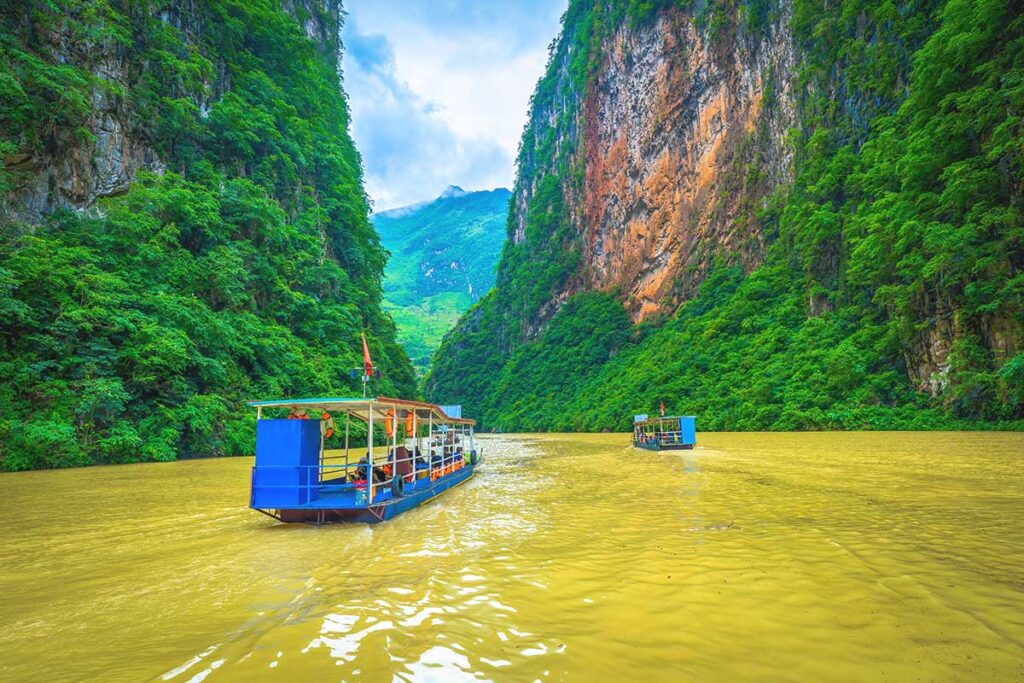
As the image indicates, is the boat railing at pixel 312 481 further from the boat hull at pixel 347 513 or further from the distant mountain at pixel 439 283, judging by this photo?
the distant mountain at pixel 439 283

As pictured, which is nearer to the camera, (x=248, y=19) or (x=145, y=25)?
(x=145, y=25)

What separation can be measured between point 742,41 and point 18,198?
217 ft

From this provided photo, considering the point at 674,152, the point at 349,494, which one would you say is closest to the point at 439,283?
the point at 674,152

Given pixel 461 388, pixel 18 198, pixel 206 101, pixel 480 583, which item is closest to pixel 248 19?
pixel 206 101

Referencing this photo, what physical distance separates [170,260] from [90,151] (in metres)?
6.91

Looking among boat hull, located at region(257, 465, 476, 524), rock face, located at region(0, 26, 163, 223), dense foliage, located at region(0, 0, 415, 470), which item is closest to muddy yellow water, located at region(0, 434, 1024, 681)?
boat hull, located at region(257, 465, 476, 524)

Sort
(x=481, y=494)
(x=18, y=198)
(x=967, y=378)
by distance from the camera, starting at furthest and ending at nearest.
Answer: (x=967, y=378), (x=18, y=198), (x=481, y=494)

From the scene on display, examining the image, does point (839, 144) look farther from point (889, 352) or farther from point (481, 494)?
point (481, 494)

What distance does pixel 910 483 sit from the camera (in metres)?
12.0

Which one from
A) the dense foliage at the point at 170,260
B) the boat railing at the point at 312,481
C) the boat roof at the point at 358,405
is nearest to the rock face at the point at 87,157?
the dense foliage at the point at 170,260

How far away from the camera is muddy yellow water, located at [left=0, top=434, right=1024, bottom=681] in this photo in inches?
158

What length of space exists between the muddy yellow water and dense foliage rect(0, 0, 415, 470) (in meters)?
10.7

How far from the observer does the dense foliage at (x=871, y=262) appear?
24.8 metres

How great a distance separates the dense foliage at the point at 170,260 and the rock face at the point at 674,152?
4026cm
